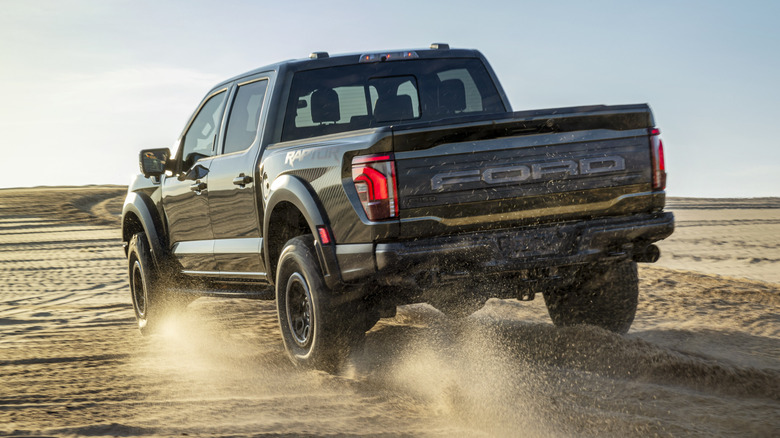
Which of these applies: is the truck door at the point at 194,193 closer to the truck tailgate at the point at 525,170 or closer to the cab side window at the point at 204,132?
the cab side window at the point at 204,132

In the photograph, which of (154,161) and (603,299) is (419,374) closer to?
(603,299)

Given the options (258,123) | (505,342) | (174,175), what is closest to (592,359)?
(505,342)

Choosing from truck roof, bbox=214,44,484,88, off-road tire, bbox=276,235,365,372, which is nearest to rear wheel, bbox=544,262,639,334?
off-road tire, bbox=276,235,365,372

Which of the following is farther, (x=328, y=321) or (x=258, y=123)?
(x=258, y=123)

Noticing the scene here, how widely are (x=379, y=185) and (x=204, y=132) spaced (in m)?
2.99

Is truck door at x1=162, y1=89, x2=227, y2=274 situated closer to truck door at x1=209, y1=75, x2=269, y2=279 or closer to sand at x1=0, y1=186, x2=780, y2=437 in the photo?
truck door at x1=209, y1=75, x2=269, y2=279

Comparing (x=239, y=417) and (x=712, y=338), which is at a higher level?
(x=239, y=417)

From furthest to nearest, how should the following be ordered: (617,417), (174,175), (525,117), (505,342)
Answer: (174,175) → (505,342) → (525,117) → (617,417)

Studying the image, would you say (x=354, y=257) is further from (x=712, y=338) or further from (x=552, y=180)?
(x=712, y=338)

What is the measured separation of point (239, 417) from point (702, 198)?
36856 millimetres

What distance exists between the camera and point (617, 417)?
160 inches

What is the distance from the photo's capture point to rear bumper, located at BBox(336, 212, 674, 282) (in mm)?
4555

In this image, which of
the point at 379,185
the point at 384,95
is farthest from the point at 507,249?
the point at 384,95

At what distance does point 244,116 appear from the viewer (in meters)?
6.52
